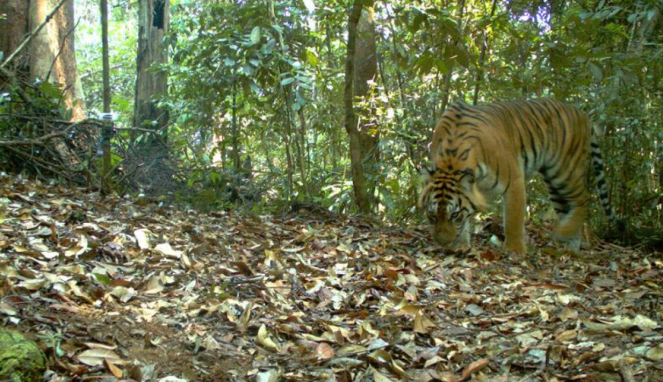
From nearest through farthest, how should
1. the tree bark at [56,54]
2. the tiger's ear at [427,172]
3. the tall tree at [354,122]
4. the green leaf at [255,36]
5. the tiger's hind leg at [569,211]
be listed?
the tiger's ear at [427,172] < the green leaf at [255,36] < the tall tree at [354,122] < the tiger's hind leg at [569,211] < the tree bark at [56,54]

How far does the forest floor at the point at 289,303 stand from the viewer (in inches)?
97.2

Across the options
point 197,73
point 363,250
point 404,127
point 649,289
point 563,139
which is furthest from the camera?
point 404,127

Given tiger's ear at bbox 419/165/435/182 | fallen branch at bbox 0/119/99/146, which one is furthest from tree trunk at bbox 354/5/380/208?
fallen branch at bbox 0/119/99/146

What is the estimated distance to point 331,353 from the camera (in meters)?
2.66

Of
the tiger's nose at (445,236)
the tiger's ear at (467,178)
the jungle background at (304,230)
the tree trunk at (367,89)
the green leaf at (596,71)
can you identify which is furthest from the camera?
the tree trunk at (367,89)

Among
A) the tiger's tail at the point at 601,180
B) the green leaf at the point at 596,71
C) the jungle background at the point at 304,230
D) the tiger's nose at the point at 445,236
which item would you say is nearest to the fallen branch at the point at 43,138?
the jungle background at the point at 304,230

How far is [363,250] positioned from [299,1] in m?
3.25

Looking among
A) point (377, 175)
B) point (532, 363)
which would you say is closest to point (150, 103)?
point (377, 175)

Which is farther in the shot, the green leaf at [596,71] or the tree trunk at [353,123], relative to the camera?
the tree trunk at [353,123]

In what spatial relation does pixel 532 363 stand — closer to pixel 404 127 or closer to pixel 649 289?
pixel 649 289

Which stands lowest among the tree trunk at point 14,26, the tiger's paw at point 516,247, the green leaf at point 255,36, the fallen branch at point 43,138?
the tiger's paw at point 516,247

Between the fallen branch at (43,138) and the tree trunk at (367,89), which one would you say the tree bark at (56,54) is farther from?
the tree trunk at (367,89)

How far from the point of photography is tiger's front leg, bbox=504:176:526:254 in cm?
511

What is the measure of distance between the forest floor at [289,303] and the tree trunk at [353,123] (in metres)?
1.14
